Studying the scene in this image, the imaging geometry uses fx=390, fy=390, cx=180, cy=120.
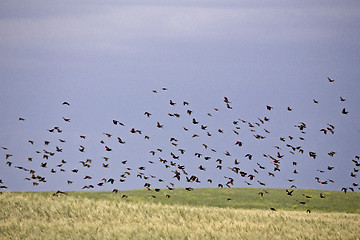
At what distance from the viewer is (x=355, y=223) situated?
17531 millimetres

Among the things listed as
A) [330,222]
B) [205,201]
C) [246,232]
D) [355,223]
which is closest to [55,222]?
[246,232]

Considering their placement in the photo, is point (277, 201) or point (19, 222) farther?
point (277, 201)

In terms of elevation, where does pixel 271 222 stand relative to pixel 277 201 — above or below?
above

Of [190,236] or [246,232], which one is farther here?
[246,232]

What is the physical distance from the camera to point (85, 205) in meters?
18.8

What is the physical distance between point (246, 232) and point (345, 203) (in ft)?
71.9

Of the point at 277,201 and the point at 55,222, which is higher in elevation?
the point at 55,222

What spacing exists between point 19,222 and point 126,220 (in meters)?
4.53

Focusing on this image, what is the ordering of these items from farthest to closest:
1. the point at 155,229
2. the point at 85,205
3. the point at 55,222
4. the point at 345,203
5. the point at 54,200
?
the point at 345,203 < the point at 54,200 < the point at 85,205 < the point at 55,222 < the point at 155,229

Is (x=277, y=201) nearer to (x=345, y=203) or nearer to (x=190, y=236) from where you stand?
(x=345, y=203)

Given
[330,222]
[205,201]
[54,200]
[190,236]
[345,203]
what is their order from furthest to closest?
[345,203] < [205,201] < [54,200] < [330,222] < [190,236]

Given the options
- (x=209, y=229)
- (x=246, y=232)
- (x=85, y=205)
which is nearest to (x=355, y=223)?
(x=246, y=232)

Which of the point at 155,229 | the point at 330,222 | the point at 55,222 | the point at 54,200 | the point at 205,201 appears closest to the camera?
the point at 155,229

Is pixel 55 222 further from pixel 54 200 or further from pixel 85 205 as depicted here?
pixel 54 200
